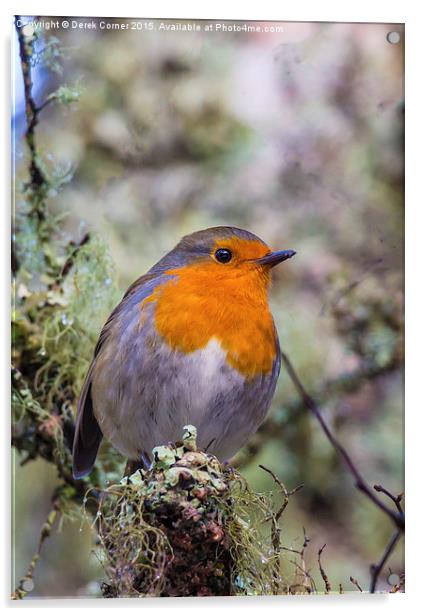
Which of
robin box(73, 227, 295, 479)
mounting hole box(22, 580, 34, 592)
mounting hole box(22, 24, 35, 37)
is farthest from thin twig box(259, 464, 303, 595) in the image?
mounting hole box(22, 24, 35, 37)

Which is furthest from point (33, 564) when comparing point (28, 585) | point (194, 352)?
point (194, 352)

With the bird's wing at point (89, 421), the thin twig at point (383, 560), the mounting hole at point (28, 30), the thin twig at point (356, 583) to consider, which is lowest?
the thin twig at point (356, 583)

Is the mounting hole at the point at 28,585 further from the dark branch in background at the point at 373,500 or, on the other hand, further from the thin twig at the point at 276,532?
the dark branch in background at the point at 373,500

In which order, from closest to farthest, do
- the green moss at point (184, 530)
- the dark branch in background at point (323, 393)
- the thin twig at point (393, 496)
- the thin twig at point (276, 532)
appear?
the green moss at point (184, 530) → the thin twig at point (276, 532) → the thin twig at point (393, 496) → the dark branch in background at point (323, 393)

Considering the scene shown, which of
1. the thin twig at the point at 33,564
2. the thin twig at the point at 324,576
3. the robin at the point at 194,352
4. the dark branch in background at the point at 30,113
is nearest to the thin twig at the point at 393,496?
the thin twig at the point at 324,576
